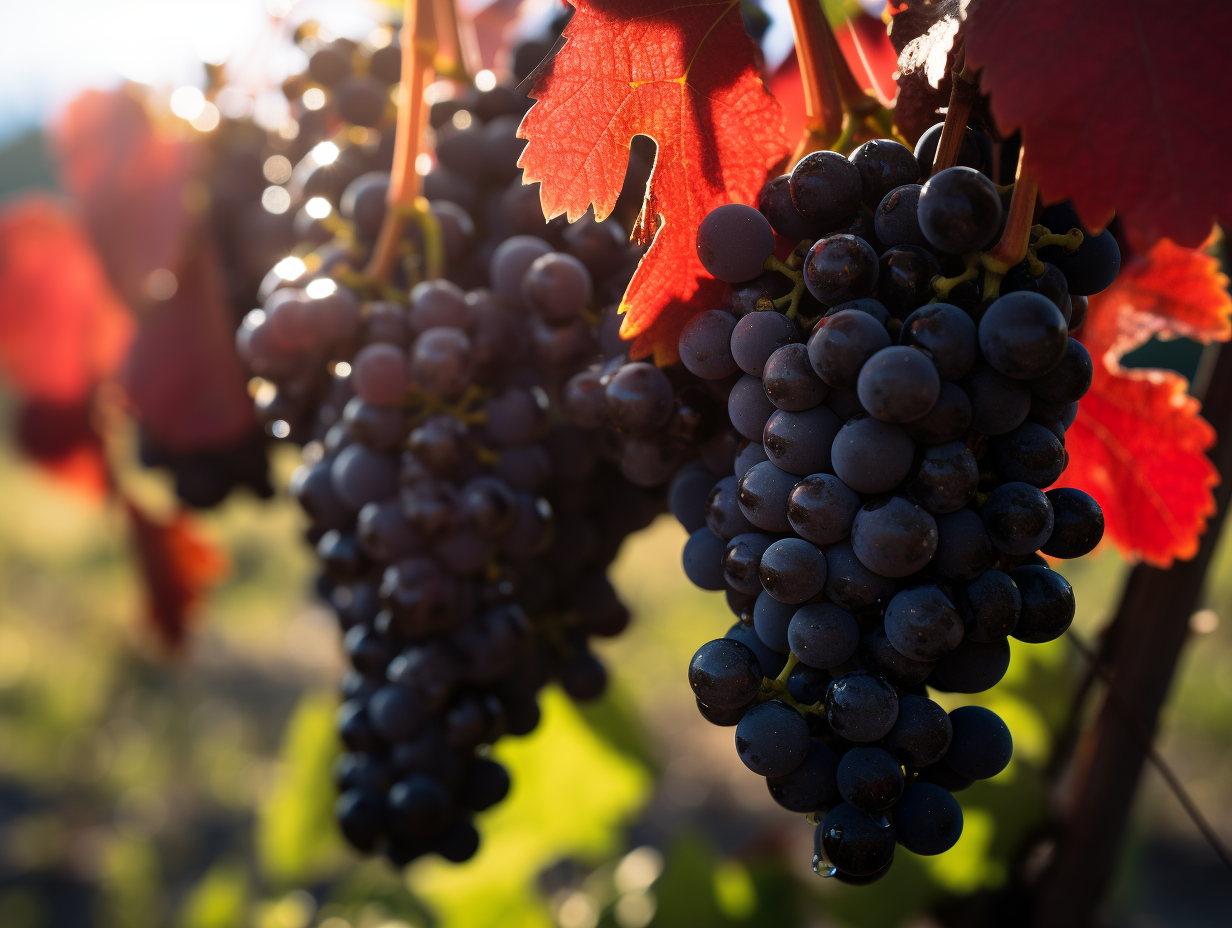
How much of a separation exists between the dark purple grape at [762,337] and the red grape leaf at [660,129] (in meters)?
0.04

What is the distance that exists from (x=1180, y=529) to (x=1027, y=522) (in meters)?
0.23

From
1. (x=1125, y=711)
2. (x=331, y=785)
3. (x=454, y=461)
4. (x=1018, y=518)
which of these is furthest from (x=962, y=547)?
(x=331, y=785)

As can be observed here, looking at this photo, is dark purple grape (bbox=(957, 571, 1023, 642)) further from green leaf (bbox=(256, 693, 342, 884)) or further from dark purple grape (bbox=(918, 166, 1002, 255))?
green leaf (bbox=(256, 693, 342, 884))

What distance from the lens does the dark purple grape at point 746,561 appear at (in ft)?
0.99

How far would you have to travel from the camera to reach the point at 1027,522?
0.89ft

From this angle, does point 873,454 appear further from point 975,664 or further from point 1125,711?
point 1125,711

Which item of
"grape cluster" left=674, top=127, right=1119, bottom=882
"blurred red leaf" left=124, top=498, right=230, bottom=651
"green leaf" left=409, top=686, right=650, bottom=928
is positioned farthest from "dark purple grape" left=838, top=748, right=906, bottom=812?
"blurred red leaf" left=124, top=498, right=230, bottom=651

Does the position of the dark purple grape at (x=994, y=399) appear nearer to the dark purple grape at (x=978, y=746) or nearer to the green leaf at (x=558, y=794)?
the dark purple grape at (x=978, y=746)

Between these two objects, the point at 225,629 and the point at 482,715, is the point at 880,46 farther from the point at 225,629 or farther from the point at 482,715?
the point at 225,629

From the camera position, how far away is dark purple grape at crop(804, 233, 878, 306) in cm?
28

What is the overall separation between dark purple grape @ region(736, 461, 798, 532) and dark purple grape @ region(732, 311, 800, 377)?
0.04m

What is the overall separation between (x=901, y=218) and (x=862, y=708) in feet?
0.55

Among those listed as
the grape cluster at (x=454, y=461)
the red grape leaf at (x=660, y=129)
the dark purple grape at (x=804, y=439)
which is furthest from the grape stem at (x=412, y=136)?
the dark purple grape at (x=804, y=439)

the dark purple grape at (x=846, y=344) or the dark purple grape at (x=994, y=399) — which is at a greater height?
the dark purple grape at (x=846, y=344)
